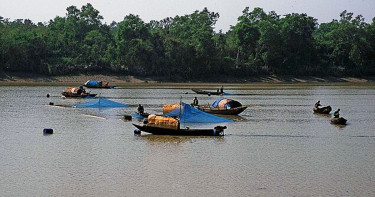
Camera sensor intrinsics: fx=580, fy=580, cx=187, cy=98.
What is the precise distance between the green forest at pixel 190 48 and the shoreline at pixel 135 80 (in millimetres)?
1322

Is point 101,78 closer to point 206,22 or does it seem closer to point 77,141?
point 206,22

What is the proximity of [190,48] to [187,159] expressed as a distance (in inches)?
3122

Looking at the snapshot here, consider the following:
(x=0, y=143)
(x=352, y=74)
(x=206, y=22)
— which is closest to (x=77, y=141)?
(x=0, y=143)

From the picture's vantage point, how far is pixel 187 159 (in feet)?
74.6

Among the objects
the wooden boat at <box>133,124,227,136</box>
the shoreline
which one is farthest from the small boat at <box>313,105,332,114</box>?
the shoreline

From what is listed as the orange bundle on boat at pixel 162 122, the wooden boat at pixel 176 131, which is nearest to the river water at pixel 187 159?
the wooden boat at pixel 176 131

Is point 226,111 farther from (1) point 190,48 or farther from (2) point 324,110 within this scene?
Answer: (1) point 190,48

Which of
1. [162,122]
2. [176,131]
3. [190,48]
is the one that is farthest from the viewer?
[190,48]

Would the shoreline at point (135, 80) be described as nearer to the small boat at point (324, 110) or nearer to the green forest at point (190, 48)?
the green forest at point (190, 48)

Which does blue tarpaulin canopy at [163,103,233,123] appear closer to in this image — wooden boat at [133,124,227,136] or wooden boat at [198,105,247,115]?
wooden boat at [133,124,227,136]

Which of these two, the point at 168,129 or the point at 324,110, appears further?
the point at 324,110

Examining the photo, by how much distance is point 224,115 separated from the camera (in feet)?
133

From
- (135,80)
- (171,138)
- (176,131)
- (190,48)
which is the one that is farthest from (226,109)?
(190,48)

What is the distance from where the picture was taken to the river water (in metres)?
18.1
